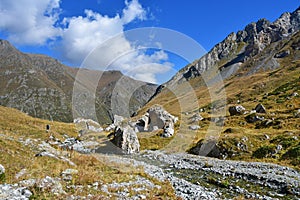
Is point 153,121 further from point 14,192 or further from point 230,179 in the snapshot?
point 14,192

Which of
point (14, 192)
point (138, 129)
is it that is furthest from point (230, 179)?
point (138, 129)

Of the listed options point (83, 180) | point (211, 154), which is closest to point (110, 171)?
point (83, 180)

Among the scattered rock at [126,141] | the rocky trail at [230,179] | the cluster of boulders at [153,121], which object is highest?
the cluster of boulders at [153,121]

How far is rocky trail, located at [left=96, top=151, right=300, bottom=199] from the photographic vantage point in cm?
1826

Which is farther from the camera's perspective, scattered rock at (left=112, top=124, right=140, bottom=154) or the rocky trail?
scattered rock at (left=112, top=124, right=140, bottom=154)

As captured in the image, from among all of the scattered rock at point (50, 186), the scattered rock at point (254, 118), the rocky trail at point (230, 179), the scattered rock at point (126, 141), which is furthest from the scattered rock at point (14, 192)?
the scattered rock at point (254, 118)

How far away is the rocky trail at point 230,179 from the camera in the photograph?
59.9 ft

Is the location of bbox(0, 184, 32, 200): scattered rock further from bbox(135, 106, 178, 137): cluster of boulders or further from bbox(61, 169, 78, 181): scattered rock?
bbox(135, 106, 178, 137): cluster of boulders

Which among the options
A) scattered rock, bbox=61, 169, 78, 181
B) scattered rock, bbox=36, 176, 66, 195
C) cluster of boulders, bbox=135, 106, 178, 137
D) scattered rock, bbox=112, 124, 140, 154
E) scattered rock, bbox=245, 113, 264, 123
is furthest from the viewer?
cluster of boulders, bbox=135, 106, 178, 137

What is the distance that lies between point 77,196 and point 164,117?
48.9m

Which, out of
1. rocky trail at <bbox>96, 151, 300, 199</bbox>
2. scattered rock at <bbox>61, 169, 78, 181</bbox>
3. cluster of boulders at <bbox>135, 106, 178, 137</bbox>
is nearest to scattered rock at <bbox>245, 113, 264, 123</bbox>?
cluster of boulders at <bbox>135, 106, 178, 137</bbox>

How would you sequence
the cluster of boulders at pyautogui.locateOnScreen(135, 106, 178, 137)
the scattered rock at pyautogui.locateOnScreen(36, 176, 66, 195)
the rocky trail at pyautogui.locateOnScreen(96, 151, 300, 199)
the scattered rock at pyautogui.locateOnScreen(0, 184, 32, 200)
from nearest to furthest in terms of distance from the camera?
the scattered rock at pyautogui.locateOnScreen(0, 184, 32, 200) < the scattered rock at pyautogui.locateOnScreen(36, 176, 66, 195) < the rocky trail at pyautogui.locateOnScreen(96, 151, 300, 199) < the cluster of boulders at pyautogui.locateOnScreen(135, 106, 178, 137)

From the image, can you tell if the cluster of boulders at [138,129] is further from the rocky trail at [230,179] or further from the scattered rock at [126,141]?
the rocky trail at [230,179]

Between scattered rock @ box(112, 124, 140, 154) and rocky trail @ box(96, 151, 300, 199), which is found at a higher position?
scattered rock @ box(112, 124, 140, 154)
